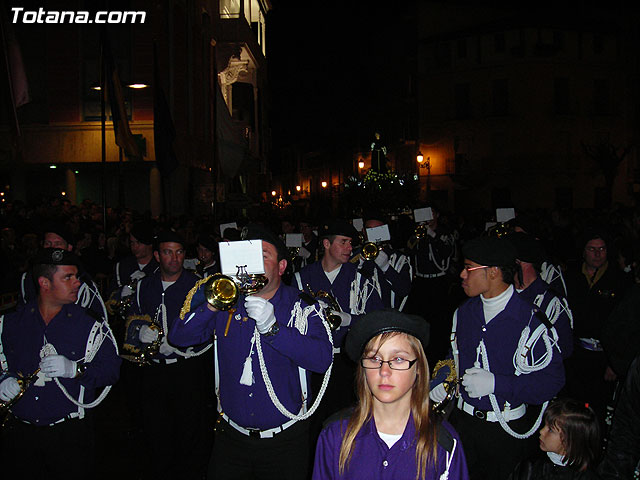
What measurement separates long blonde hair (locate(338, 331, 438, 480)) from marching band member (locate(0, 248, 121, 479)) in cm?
234

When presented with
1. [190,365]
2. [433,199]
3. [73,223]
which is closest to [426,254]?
[73,223]

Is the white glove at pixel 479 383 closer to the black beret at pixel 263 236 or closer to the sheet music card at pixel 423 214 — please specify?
the black beret at pixel 263 236

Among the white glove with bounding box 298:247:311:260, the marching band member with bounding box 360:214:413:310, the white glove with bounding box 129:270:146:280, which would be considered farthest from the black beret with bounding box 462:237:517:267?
the white glove with bounding box 298:247:311:260

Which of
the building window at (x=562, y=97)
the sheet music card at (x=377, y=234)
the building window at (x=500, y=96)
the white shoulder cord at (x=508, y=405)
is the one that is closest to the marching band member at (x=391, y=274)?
the sheet music card at (x=377, y=234)

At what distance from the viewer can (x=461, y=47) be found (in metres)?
48.1

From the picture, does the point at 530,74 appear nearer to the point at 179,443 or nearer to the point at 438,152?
the point at 438,152

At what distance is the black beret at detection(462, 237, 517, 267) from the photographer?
4.62 metres

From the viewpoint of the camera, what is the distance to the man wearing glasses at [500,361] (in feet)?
14.5

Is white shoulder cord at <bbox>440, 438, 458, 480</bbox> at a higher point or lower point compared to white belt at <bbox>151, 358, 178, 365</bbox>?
higher

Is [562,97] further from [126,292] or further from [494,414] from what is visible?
[494,414]

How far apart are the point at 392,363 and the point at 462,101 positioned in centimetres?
4828

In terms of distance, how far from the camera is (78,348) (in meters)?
4.77

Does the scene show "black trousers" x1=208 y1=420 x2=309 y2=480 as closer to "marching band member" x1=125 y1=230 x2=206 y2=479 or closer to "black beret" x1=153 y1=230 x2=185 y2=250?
"marching band member" x1=125 y1=230 x2=206 y2=479

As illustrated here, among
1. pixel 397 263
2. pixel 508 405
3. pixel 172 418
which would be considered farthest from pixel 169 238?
pixel 397 263
